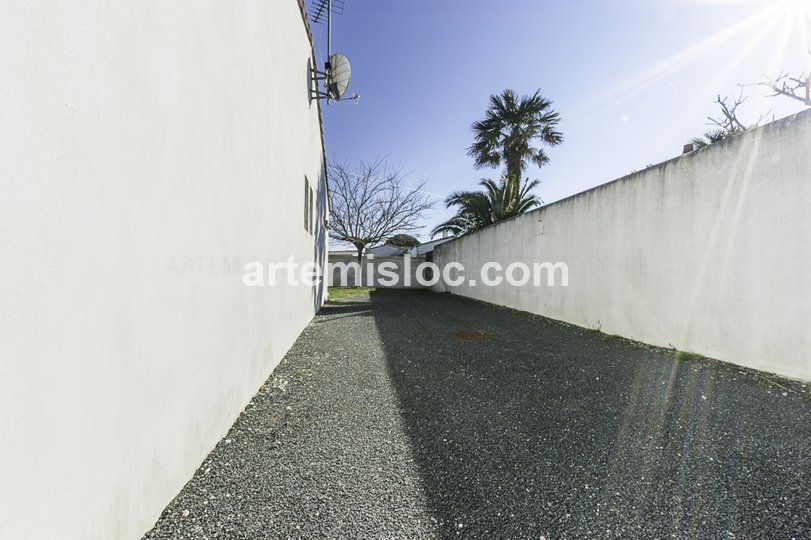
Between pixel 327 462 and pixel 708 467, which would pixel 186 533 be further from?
pixel 708 467

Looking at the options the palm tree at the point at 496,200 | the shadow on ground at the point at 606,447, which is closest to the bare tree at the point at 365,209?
the palm tree at the point at 496,200

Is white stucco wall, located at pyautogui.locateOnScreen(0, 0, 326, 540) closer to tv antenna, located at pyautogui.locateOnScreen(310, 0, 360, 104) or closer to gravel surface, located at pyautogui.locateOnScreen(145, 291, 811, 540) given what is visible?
gravel surface, located at pyautogui.locateOnScreen(145, 291, 811, 540)

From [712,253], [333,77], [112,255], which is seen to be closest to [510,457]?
[112,255]

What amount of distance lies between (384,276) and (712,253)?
16118 millimetres

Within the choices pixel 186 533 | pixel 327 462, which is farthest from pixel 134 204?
pixel 327 462

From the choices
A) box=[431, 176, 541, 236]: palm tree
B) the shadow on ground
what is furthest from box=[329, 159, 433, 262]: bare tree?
the shadow on ground

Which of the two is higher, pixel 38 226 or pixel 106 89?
pixel 106 89

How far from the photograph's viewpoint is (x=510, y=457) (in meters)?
1.91

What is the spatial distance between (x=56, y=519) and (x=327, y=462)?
119 cm

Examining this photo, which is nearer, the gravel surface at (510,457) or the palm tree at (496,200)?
the gravel surface at (510,457)

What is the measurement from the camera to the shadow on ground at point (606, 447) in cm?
144

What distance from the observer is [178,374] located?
1.50 metres

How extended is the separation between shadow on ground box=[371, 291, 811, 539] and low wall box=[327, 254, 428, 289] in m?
15.3

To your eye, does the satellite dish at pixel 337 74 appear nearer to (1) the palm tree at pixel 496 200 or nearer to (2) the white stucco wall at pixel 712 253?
(2) the white stucco wall at pixel 712 253
